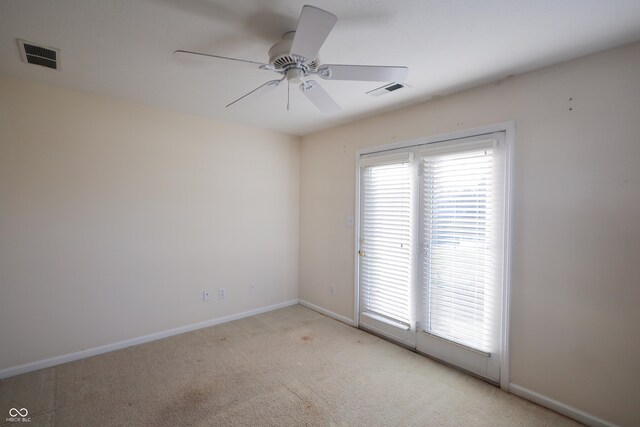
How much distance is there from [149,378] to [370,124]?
3277 mm

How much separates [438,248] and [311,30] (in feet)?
7.07

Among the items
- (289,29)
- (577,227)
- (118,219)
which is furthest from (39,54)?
(577,227)

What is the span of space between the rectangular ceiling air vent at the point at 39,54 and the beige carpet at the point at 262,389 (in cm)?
248

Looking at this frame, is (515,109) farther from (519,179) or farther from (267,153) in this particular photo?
(267,153)

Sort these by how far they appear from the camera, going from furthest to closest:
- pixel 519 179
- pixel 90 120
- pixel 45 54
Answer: pixel 90 120 < pixel 519 179 < pixel 45 54

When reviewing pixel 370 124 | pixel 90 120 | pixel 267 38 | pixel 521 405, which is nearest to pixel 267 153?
pixel 370 124

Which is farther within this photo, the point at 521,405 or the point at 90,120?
the point at 90,120

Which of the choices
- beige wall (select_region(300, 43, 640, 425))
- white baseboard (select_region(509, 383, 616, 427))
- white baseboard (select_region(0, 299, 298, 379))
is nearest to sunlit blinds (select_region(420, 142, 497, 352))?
beige wall (select_region(300, 43, 640, 425))

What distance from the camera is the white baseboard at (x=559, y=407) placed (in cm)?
196

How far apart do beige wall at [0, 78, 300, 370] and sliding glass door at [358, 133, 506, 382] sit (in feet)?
5.21

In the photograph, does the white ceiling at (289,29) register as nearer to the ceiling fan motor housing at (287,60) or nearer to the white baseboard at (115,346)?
the ceiling fan motor housing at (287,60)

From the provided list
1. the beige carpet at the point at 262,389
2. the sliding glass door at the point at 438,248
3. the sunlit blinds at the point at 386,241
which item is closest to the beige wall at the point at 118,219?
the beige carpet at the point at 262,389

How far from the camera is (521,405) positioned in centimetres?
218

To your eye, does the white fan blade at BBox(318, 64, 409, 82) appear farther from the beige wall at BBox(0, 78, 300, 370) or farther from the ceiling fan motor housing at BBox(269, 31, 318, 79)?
the beige wall at BBox(0, 78, 300, 370)
